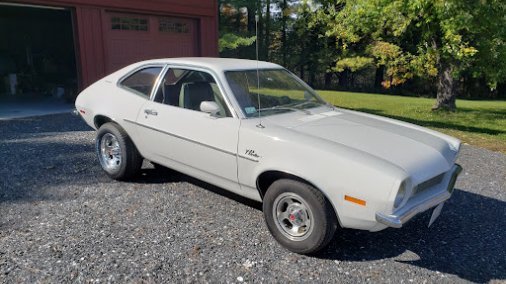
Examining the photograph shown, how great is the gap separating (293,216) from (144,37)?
10352 mm

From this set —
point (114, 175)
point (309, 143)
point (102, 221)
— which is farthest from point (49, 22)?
point (309, 143)

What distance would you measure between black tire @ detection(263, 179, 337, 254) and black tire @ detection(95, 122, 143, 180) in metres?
2.06

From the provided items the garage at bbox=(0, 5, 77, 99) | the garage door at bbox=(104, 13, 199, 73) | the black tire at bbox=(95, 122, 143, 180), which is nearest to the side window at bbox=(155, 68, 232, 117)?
the black tire at bbox=(95, 122, 143, 180)

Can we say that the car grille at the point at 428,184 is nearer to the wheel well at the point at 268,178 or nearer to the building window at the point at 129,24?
the wheel well at the point at 268,178

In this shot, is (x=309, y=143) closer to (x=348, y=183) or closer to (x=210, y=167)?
(x=348, y=183)

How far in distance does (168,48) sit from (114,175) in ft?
28.4

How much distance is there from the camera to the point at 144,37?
40.1 feet

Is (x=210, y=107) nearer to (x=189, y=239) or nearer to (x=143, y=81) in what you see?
(x=189, y=239)

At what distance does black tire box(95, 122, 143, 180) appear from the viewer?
4.76m

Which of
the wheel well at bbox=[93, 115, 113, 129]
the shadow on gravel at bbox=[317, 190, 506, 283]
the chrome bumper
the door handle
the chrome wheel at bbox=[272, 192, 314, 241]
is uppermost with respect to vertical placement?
the door handle

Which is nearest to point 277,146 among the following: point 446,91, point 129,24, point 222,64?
point 222,64

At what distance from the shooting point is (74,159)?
6020mm

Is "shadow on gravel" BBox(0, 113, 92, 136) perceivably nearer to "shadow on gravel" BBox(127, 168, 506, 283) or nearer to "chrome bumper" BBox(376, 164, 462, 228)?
"shadow on gravel" BBox(127, 168, 506, 283)

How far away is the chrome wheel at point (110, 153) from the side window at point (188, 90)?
Result: 0.97 metres
